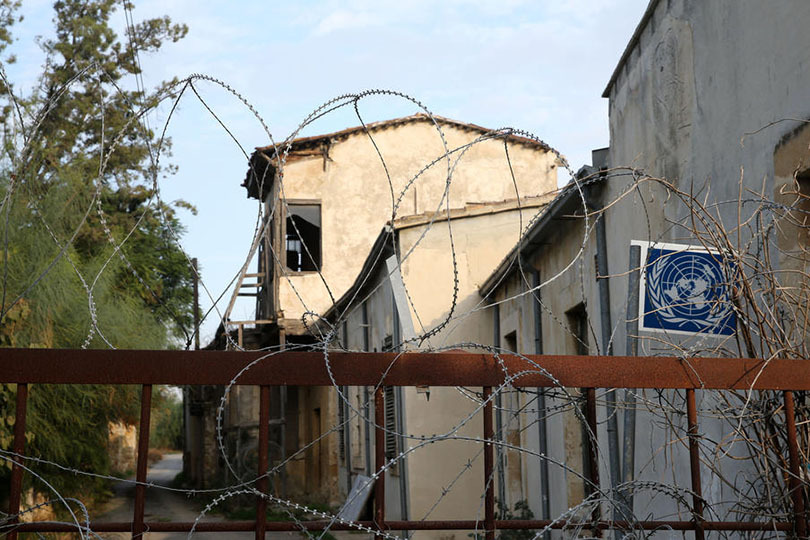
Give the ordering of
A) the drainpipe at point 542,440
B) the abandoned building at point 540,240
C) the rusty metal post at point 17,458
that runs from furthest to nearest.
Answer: the drainpipe at point 542,440 < the abandoned building at point 540,240 < the rusty metal post at point 17,458

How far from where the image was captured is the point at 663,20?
238 inches

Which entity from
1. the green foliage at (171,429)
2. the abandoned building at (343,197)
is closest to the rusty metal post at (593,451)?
the abandoned building at (343,197)

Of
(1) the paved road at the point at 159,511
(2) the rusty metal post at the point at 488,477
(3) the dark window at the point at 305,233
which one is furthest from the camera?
(3) the dark window at the point at 305,233

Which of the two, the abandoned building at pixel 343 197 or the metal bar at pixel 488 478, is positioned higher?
the abandoned building at pixel 343 197

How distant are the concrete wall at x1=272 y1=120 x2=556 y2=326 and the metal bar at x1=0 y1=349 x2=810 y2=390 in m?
15.6

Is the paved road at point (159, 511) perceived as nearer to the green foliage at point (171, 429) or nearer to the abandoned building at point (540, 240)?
the abandoned building at point (540, 240)

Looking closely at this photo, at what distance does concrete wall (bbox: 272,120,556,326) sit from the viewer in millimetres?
18750

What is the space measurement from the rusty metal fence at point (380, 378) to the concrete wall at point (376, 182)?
15.6 metres

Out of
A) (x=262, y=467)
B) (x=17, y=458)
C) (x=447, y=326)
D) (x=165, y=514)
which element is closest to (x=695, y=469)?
(x=262, y=467)

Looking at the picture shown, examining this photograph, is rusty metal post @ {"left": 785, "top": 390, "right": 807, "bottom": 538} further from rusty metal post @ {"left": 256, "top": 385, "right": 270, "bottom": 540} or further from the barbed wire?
rusty metal post @ {"left": 256, "top": 385, "right": 270, "bottom": 540}

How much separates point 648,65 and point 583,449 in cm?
379

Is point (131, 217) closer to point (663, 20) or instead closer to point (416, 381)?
point (663, 20)

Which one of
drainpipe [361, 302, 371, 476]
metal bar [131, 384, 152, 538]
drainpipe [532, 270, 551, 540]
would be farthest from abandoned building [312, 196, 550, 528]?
metal bar [131, 384, 152, 538]

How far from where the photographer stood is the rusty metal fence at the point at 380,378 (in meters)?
2.60
